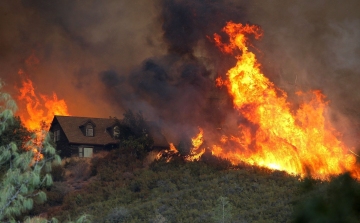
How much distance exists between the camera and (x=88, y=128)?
57.3 m

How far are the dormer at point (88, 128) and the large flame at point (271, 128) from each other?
14144 millimetres

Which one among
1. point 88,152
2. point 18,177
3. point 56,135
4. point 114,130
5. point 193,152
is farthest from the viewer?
point 56,135

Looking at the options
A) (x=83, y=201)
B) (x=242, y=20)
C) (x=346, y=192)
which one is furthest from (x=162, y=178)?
(x=346, y=192)

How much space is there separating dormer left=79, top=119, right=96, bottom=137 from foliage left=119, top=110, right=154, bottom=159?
16.0 ft

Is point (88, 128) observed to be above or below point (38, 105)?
below

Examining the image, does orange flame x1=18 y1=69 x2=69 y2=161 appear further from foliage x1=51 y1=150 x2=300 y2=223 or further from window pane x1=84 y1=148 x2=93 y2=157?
foliage x1=51 y1=150 x2=300 y2=223

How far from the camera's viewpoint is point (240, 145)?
46219mm

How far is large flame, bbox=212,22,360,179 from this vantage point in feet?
145

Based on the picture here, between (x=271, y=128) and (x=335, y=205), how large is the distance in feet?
125

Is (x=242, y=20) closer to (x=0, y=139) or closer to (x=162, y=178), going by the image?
(x=162, y=178)

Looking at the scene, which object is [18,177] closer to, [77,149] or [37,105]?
[77,149]

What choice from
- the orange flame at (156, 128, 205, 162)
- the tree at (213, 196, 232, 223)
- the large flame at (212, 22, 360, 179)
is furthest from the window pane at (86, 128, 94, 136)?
the tree at (213, 196, 232, 223)

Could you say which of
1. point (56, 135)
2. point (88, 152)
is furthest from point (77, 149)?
point (56, 135)

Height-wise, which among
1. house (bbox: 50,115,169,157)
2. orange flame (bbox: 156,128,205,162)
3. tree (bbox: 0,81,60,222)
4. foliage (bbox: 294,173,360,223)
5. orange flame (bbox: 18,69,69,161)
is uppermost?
orange flame (bbox: 18,69,69,161)
